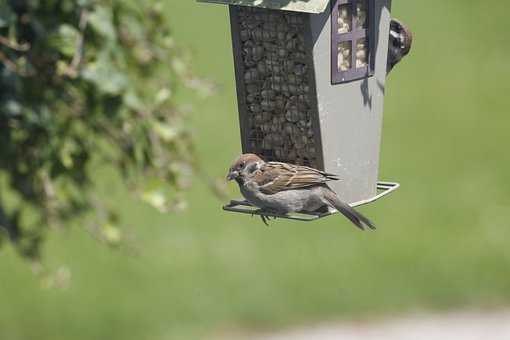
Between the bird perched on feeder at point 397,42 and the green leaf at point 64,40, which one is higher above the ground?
→ the green leaf at point 64,40

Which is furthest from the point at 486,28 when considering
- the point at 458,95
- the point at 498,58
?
the point at 458,95

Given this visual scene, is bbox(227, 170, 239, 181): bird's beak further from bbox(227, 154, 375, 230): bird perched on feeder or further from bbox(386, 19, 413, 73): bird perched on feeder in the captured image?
bbox(386, 19, 413, 73): bird perched on feeder

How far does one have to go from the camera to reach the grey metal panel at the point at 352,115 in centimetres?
401

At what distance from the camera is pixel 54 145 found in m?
3.38

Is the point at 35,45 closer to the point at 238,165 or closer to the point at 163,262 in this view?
the point at 238,165

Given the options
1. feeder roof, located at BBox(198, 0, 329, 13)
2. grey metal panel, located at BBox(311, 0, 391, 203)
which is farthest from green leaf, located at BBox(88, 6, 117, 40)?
grey metal panel, located at BBox(311, 0, 391, 203)

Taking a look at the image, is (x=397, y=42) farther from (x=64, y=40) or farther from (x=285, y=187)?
(x=64, y=40)

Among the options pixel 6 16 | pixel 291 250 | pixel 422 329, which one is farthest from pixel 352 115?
pixel 291 250

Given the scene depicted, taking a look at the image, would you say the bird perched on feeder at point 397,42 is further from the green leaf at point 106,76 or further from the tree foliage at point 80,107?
the green leaf at point 106,76

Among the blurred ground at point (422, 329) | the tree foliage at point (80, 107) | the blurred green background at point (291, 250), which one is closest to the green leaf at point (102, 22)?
the tree foliage at point (80, 107)

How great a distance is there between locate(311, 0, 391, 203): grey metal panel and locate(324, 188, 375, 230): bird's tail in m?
Answer: 0.13

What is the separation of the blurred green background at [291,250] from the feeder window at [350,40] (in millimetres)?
2507

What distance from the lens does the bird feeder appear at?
13.2ft

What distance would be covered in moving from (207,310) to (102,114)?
399 centimetres
